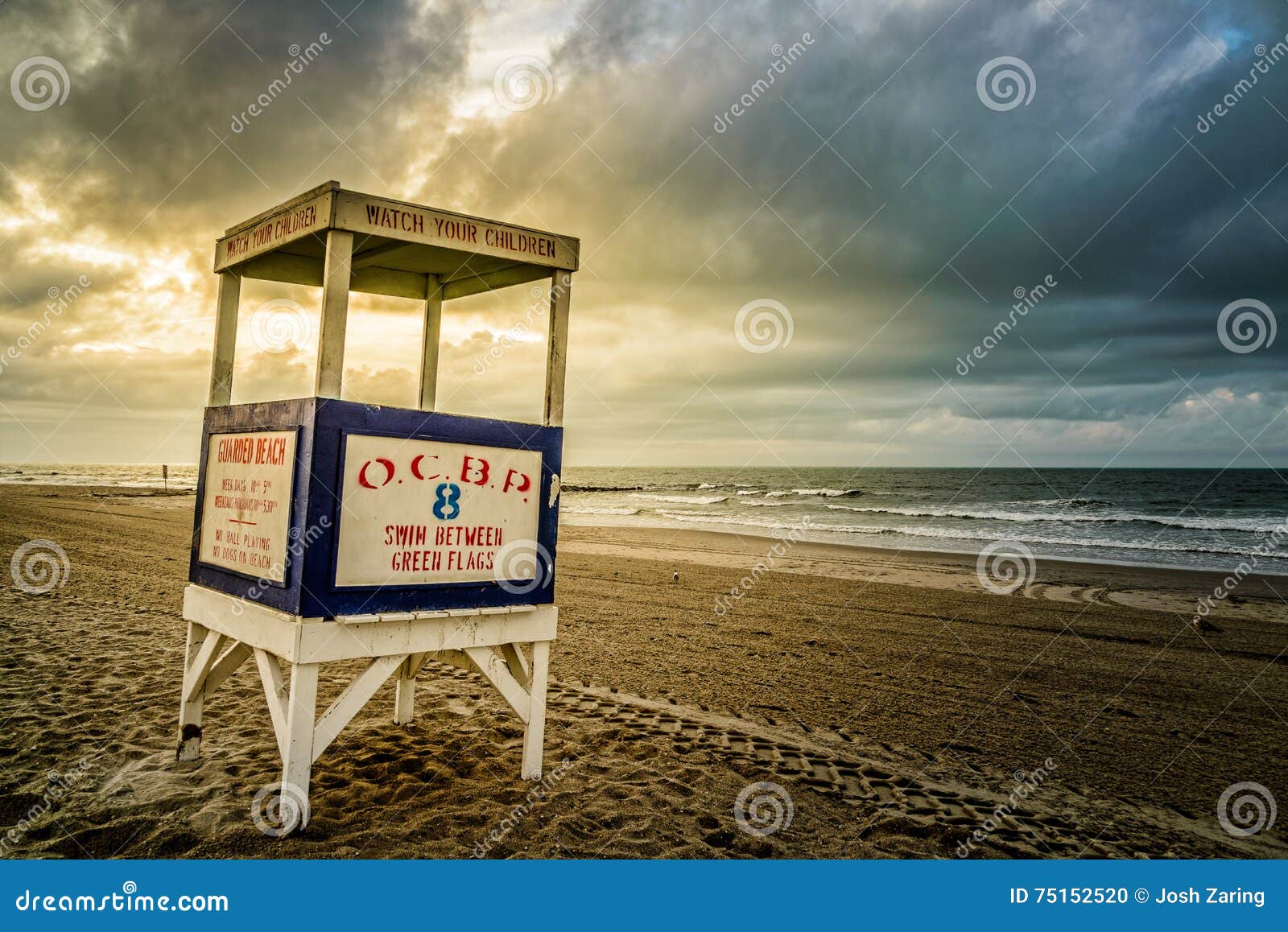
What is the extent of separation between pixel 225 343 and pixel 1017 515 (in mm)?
38453

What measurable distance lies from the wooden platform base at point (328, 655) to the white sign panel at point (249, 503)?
0.81ft

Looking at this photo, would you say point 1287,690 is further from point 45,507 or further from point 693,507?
point 693,507

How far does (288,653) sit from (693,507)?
41.0 m

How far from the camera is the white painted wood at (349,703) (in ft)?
12.7

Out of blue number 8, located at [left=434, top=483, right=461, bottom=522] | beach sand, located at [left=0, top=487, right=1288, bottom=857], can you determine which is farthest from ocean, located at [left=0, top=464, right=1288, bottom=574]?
blue number 8, located at [left=434, top=483, right=461, bottom=522]

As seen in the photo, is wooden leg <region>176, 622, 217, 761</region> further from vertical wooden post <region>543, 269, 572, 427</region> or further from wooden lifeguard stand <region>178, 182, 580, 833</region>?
vertical wooden post <region>543, 269, 572, 427</region>

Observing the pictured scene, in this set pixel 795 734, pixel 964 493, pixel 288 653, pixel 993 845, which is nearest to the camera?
pixel 288 653

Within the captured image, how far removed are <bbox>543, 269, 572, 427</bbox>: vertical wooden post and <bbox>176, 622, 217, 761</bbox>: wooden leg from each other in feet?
8.42

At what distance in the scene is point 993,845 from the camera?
4.08 metres

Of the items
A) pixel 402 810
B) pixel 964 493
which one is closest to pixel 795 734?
pixel 402 810

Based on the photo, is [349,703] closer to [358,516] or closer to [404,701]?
[358,516]

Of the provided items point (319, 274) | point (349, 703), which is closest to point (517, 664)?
point (349, 703)

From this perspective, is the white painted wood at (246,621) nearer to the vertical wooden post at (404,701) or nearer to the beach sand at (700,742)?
the beach sand at (700,742)

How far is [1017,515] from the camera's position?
1449 inches
